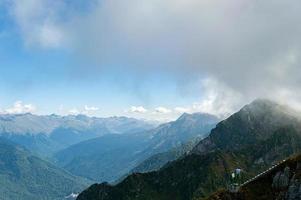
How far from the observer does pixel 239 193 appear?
7579 inches

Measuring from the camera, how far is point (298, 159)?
186125 mm

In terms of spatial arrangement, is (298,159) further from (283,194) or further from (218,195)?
(218,195)

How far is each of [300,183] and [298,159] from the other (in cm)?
1478

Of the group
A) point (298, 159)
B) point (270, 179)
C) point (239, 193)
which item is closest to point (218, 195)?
point (239, 193)

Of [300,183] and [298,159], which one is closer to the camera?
[300,183]

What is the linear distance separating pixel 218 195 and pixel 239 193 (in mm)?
9295

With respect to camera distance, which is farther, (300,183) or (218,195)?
(218,195)

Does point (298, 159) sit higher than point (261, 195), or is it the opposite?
point (298, 159)

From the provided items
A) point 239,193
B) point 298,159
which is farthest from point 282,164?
point 239,193

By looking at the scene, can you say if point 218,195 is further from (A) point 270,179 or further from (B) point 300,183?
(B) point 300,183

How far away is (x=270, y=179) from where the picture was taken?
192 m

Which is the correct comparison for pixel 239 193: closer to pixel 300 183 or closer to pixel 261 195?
pixel 261 195

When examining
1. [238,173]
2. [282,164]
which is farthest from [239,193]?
[282,164]

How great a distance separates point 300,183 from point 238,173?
28377 millimetres
